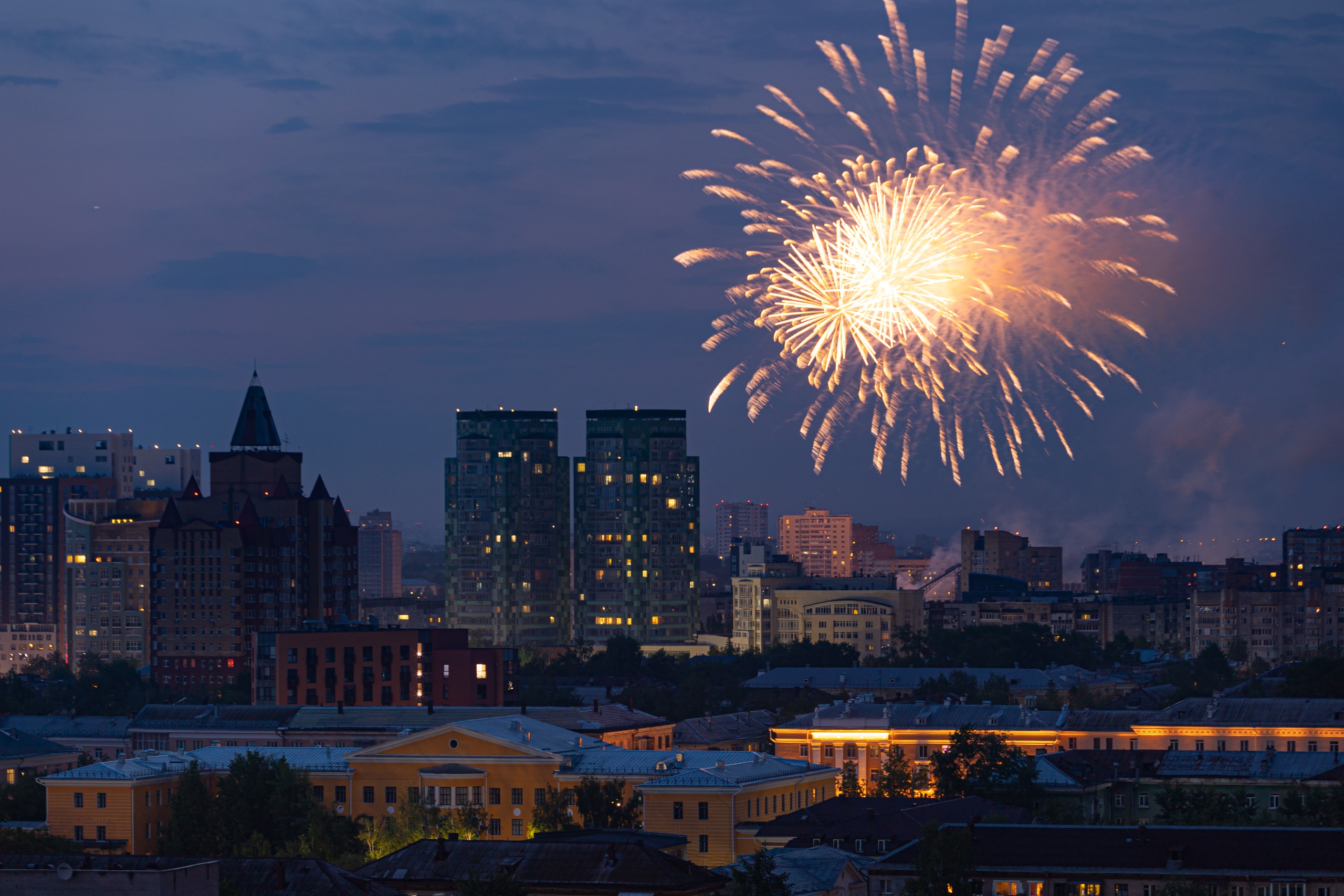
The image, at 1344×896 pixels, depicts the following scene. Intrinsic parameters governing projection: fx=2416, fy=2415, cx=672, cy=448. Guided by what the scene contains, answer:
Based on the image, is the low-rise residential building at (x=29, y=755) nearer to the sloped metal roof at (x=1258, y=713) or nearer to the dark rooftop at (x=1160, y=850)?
the sloped metal roof at (x=1258, y=713)

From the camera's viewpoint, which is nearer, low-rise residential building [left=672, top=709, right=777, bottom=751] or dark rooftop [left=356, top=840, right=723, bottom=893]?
dark rooftop [left=356, top=840, right=723, bottom=893]

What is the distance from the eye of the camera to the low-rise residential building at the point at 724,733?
505ft

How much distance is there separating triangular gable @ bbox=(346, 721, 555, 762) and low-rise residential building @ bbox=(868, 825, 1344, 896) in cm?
3193

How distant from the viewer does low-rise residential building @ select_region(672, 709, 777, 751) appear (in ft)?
505

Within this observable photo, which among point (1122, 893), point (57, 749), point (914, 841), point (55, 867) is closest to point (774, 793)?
point (914, 841)

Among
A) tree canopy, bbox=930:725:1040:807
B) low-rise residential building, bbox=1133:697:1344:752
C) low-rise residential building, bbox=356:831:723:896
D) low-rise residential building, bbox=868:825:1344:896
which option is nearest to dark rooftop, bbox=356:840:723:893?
low-rise residential building, bbox=356:831:723:896

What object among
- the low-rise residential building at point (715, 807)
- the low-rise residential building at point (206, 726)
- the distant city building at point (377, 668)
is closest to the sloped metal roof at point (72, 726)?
the low-rise residential building at point (206, 726)

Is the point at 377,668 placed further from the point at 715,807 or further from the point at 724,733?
the point at 715,807

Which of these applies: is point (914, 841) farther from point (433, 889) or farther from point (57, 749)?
point (57, 749)

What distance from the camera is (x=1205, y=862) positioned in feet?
290

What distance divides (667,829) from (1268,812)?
111 ft

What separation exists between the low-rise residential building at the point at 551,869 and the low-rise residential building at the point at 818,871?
2.36 metres

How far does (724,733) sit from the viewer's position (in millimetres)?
159250

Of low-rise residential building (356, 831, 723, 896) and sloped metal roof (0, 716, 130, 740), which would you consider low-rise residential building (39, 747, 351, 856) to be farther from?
sloped metal roof (0, 716, 130, 740)
